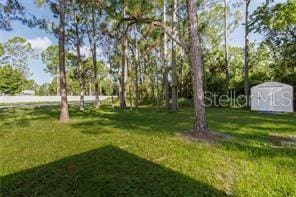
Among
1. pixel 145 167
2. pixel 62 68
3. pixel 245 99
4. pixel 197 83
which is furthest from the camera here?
pixel 245 99

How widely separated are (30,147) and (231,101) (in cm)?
1835

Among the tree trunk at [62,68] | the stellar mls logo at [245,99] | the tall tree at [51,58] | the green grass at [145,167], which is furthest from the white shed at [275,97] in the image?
the tall tree at [51,58]

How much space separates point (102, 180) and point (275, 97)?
16.1 meters

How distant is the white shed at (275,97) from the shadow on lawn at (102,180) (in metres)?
14.8

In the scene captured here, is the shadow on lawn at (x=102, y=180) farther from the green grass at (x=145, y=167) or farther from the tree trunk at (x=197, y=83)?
the tree trunk at (x=197, y=83)

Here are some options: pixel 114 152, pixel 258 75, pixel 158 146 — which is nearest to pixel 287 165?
pixel 158 146

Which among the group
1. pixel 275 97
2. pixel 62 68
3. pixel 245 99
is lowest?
pixel 245 99

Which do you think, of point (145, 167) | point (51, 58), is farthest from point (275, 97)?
point (51, 58)

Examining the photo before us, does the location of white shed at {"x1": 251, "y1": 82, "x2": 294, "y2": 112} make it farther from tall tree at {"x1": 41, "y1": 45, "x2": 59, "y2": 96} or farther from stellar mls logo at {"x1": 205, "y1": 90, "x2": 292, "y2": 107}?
tall tree at {"x1": 41, "y1": 45, "x2": 59, "y2": 96}

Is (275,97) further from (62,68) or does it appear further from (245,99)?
(62,68)

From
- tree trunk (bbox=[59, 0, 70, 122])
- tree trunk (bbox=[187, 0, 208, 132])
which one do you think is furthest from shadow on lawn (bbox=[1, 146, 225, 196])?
tree trunk (bbox=[59, 0, 70, 122])

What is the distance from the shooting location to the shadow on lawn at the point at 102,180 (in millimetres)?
4121

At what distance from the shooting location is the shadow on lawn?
412 centimetres

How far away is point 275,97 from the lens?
1805 centimetres
